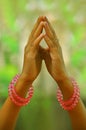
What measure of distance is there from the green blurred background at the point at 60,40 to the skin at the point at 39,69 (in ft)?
0.21

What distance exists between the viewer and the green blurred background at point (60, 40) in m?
0.93

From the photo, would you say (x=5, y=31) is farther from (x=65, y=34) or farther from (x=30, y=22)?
(x=65, y=34)

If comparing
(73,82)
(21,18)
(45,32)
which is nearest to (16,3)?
(21,18)

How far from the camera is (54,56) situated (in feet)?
2.73

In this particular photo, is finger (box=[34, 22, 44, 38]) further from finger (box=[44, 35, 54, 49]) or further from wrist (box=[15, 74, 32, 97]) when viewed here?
wrist (box=[15, 74, 32, 97])

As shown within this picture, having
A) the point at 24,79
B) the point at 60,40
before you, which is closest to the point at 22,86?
the point at 24,79

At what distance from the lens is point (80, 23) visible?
0.96 meters

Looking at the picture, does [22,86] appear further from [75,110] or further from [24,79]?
[75,110]

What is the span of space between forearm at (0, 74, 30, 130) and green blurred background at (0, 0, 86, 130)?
0.06 metres

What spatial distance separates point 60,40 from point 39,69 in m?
0.15

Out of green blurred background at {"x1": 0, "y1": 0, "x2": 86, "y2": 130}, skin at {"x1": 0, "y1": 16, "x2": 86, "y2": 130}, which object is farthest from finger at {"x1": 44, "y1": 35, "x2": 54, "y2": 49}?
green blurred background at {"x1": 0, "y1": 0, "x2": 86, "y2": 130}

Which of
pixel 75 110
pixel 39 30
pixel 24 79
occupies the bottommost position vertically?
pixel 75 110

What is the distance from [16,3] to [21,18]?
0.05 meters

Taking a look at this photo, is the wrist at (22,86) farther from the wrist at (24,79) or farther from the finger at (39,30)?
the finger at (39,30)
